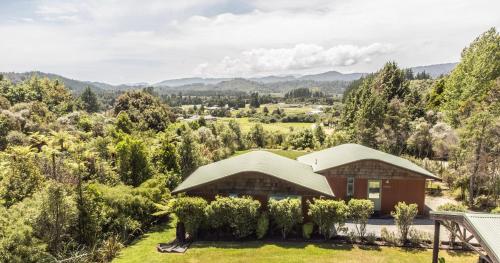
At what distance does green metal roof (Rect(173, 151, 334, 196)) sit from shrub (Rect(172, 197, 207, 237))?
4.22 ft

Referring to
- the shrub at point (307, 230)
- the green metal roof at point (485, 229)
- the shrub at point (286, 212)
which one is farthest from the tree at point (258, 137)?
the green metal roof at point (485, 229)

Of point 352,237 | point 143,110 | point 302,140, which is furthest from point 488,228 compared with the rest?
point 143,110

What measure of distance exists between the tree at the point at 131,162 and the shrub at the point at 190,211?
580 cm

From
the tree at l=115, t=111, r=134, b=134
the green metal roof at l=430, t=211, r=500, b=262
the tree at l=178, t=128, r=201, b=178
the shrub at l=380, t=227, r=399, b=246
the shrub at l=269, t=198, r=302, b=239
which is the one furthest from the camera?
the tree at l=115, t=111, r=134, b=134

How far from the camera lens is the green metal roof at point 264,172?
17.8 m

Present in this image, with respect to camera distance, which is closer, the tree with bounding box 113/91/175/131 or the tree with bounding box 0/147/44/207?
the tree with bounding box 0/147/44/207

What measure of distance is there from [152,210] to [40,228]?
6.50m

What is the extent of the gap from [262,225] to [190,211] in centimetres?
358

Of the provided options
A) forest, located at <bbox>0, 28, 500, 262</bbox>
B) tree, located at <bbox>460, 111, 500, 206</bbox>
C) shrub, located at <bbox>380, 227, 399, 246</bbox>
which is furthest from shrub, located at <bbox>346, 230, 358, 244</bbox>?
tree, located at <bbox>460, 111, 500, 206</bbox>

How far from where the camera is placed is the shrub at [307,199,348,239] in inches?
639

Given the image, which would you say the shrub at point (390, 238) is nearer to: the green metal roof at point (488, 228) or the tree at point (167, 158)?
the green metal roof at point (488, 228)

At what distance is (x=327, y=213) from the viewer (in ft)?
53.5

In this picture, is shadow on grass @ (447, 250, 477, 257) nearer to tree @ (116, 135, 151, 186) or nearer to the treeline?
the treeline

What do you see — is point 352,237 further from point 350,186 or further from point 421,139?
point 421,139
